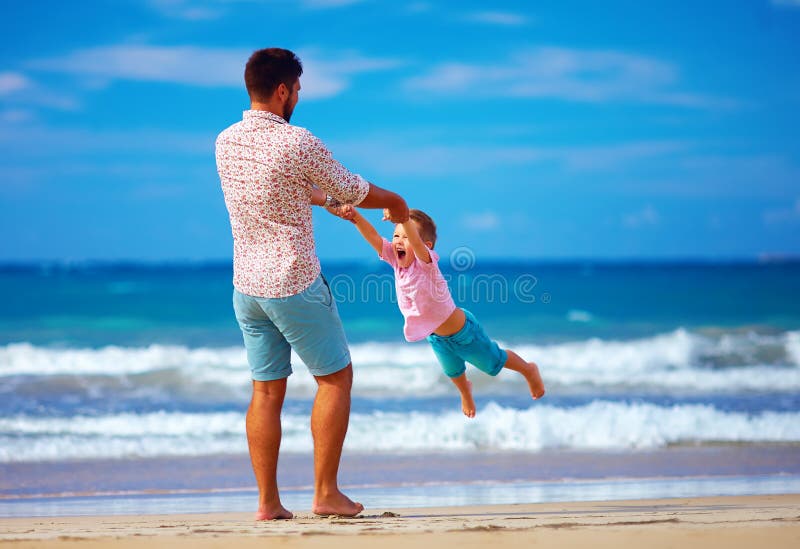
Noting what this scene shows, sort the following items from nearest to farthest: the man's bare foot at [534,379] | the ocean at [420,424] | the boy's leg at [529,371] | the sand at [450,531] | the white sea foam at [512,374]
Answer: the sand at [450,531] < the boy's leg at [529,371] < the man's bare foot at [534,379] < the ocean at [420,424] < the white sea foam at [512,374]

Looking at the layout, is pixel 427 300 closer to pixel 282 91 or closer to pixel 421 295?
pixel 421 295

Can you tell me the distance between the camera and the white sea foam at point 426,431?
670 cm

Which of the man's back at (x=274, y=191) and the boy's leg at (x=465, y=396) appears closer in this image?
the man's back at (x=274, y=191)

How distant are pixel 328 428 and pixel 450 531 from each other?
69cm

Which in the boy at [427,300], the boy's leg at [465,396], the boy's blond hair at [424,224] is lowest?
the boy's leg at [465,396]

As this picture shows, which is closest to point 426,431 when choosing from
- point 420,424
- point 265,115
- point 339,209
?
point 420,424

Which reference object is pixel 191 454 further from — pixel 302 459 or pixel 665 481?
pixel 665 481

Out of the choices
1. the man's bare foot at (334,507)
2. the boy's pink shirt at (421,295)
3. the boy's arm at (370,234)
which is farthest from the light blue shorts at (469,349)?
the man's bare foot at (334,507)

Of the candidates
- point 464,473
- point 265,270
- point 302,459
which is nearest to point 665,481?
point 464,473

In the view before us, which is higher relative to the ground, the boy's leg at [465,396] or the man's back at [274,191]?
the man's back at [274,191]

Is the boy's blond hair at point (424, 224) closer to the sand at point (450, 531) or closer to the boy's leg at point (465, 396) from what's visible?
the boy's leg at point (465, 396)

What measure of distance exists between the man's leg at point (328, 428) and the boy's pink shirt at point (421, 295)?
0.92 metres

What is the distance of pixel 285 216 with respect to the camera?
349cm

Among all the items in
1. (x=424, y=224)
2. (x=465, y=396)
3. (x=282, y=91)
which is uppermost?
(x=282, y=91)
